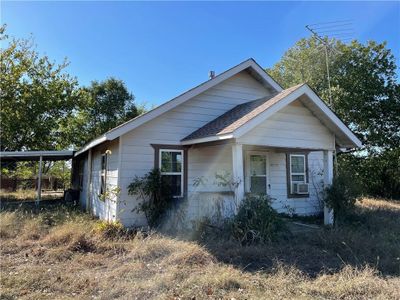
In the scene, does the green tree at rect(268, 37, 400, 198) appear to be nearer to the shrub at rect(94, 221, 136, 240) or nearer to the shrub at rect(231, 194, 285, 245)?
the shrub at rect(231, 194, 285, 245)

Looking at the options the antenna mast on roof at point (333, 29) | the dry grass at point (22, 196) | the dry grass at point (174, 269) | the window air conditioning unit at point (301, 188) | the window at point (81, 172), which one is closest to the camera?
the dry grass at point (174, 269)

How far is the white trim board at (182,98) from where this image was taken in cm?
889

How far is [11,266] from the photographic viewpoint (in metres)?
5.82

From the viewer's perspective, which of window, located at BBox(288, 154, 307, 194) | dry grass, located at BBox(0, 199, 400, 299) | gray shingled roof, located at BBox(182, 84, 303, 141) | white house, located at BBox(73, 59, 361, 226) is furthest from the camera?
window, located at BBox(288, 154, 307, 194)

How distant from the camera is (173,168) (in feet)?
32.9

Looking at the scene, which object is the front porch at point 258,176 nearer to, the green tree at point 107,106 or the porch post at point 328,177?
the porch post at point 328,177

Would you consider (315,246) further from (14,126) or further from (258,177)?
(14,126)

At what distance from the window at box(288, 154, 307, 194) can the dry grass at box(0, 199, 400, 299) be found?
413cm

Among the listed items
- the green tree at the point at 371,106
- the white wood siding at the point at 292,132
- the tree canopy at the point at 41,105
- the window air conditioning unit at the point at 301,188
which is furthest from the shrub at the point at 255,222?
the tree canopy at the point at 41,105

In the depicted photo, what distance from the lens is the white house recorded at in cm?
877

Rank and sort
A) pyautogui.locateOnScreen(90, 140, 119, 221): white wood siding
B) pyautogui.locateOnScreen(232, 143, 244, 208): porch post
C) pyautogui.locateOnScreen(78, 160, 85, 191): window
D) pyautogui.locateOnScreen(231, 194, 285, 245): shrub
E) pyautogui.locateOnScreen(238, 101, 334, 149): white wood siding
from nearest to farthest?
1. pyautogui.locateOnScreen(231, 194, 285, 245): shrub
2. pyautogui.locateOnScreen(232, 143, 244, 208): porch post
3. pyautogui.locateOnScreen(238, 101, 334, 149): white wood siding
4. pyautogui.locateOnScreen(90, 140, 119, 221): white wood siding
5. pyautogui.locateOnScreen(78, 160, 85, 191): window

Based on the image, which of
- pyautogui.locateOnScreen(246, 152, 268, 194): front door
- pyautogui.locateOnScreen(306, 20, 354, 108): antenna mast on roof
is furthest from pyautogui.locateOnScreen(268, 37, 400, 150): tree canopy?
pyautogui.locateOnScreen(246, 152, 268, 194): front door

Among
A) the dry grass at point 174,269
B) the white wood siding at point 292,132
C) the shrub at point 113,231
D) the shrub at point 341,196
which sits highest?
the white wood siding at point 292,132

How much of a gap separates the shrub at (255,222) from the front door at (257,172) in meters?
3.44
